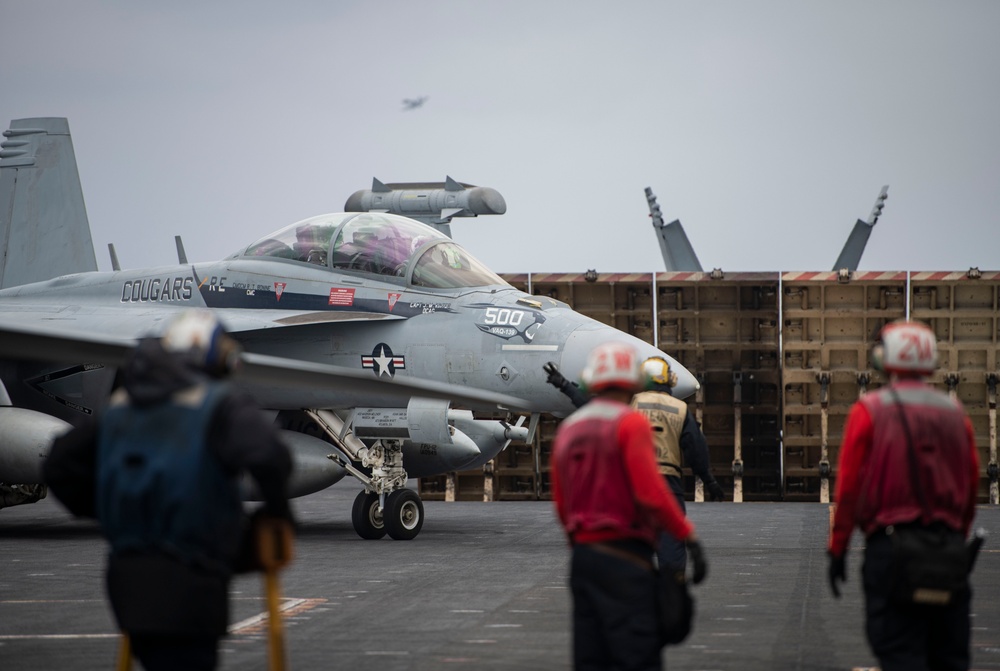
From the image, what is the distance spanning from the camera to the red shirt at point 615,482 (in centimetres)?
531

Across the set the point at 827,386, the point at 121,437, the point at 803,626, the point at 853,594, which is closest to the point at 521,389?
the point at 853,594

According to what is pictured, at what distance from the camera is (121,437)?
469cm

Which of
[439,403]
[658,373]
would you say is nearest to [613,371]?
[658,373]

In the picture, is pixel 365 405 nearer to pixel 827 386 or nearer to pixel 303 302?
pixel 303 302

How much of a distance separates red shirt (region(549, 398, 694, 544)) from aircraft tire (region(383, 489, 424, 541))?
924 centimetres

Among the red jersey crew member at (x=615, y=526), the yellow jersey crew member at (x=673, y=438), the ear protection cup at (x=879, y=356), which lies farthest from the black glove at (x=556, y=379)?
the red jersey crew member at (x=615, y=526)

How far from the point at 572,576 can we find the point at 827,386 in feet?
52.0

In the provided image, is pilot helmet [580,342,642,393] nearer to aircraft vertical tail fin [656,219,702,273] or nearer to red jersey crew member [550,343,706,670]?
red jersey crew member [550,343,706,670]

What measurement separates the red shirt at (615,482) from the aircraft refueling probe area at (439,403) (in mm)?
704

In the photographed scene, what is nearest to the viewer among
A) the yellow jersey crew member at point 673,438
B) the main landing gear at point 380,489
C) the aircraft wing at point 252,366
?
the aircraft wing at point 252,366

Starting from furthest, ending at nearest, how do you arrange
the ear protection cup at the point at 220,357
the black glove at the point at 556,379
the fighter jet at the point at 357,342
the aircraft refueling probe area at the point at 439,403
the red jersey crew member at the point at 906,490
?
the fighter jet at the point at 357,342, the black glove at the point at 556,379, the aircraft refueling probe area at the point at 439,403, the red jersey crew member at the point at 906,490, the ear protection cup at the point at 220,357

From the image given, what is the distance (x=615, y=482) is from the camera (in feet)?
17.8

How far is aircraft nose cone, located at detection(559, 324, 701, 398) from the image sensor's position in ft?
44.0

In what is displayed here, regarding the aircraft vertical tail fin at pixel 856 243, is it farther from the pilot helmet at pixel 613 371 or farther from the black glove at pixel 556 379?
the pilot helmet at pixel 613 371
